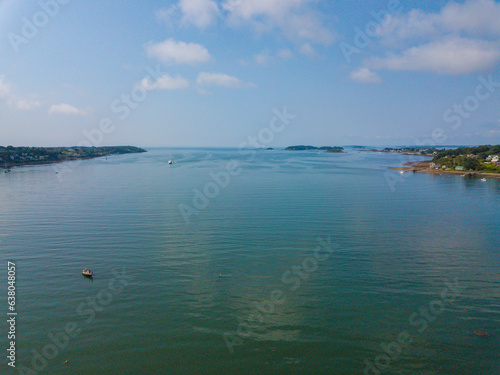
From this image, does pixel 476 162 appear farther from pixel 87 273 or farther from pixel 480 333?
pixel 87 273

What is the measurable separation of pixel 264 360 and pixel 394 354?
15.8ft

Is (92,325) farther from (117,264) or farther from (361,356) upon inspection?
(361,356)

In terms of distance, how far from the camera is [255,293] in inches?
614

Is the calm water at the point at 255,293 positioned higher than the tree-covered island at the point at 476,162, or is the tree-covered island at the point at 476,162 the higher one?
the tree-covered island at the point at 476,162

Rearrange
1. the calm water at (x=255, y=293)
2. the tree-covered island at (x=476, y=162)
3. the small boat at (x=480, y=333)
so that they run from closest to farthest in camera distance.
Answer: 1. the calm water at (x=255, y=293)
2. the small boat at (x=480, y=333)
3. the tree-covered island at (x=476, y=162)

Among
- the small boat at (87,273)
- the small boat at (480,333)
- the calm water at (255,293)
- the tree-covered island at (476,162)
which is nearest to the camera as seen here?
the calm water at (255,293)

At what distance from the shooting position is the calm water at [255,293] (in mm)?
11438

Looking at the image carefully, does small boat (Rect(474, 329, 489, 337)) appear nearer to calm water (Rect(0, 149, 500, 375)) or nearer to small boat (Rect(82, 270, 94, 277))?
calm water (Rect(0, 149, 500, 375))

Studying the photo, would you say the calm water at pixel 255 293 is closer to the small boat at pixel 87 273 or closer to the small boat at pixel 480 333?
the small boat at pixel 480 333

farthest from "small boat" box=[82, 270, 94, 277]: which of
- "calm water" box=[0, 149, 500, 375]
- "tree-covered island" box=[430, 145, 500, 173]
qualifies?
"tree-covered island" box=[430, 145, 500, 173]

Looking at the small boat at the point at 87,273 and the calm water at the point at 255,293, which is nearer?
the calm water at the point at 255,293

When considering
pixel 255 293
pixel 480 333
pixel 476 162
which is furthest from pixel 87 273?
pixel 476 162

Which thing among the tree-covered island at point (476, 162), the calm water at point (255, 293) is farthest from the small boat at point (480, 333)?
the tree-covered island at point (476, 162)

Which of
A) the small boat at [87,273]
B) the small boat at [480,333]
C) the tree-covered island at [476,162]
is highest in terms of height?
the tree-covered island at [476,162]
